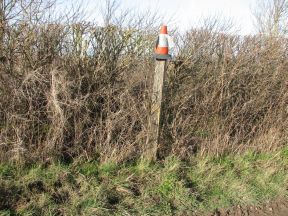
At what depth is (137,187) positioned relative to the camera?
4.57 meters

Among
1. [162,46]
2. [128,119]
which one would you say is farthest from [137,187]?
[162,46]

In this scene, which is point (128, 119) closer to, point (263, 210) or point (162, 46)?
point (162, 46)

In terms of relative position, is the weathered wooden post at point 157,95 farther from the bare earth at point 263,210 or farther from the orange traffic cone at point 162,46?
the bare earth at point 263,210

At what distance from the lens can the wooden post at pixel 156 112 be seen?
5.01 metres

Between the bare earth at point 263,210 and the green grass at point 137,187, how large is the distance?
9cm

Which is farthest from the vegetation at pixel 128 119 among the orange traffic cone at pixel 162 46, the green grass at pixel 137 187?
the orange traffic cone at pixel 162 46

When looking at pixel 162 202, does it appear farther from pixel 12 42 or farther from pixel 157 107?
pixel 12 42

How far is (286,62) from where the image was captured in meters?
6.78

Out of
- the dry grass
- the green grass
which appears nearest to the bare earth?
the green grass

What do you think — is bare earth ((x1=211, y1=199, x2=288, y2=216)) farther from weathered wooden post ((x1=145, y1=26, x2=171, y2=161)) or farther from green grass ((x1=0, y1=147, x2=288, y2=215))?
weathered wooden post ((x1=145, y1=26, x2=171, y2=161))

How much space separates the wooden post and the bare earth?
1407 mm

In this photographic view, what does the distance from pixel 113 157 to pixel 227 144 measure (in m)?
2.20

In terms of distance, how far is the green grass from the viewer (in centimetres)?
394

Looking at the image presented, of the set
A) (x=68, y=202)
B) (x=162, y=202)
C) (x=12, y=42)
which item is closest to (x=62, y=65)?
(x=12, y=42)
